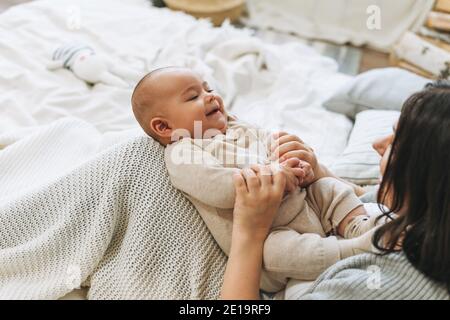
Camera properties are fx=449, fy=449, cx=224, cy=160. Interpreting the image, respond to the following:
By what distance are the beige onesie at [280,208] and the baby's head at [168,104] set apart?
54 millimetres

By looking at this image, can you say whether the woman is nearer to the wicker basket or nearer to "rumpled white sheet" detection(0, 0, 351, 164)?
"rumpled white sheet" detection(0, 0, 351, 164)

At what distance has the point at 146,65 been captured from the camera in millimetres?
1735

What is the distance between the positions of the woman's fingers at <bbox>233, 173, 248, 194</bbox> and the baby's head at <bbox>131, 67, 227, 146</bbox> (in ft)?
0.66

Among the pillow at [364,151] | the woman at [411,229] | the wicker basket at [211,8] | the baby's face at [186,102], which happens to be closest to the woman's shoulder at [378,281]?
the woman at [411,229]

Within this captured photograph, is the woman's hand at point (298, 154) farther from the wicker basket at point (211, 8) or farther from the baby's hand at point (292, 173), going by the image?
the wicker basket at point (211, 8)

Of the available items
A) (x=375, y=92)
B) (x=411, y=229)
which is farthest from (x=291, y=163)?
(x=375, y=92)

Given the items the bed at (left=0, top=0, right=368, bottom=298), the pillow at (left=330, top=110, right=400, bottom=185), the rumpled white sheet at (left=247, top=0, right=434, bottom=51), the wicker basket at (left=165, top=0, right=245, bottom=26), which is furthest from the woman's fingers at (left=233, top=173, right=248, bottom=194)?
the rumpled white sheet at (left=247, top=0, right=434, bottom=51)

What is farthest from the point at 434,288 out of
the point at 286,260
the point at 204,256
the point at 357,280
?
the point at 204,256

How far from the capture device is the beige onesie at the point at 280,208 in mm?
805

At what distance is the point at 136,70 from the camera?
67.1 inches

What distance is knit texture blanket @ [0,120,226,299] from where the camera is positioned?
2.84ft

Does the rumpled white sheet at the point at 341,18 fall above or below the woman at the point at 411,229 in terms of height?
below
